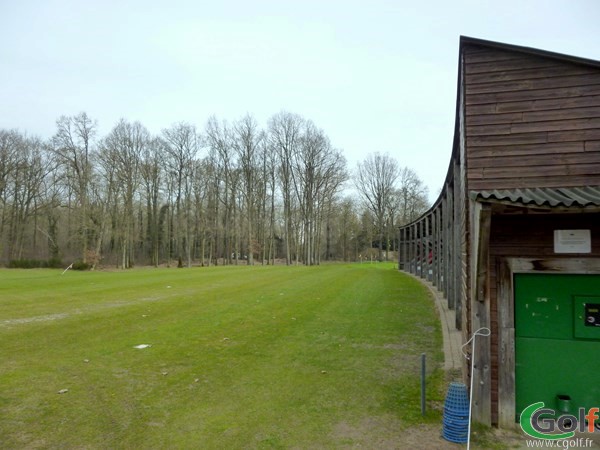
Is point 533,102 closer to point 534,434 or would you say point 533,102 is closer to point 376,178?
point 534,434

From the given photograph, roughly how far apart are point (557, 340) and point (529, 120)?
2765mm

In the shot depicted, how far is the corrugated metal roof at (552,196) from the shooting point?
4.02m

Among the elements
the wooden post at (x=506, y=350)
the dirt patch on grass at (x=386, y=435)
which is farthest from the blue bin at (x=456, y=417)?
the wooden post at (x=506, y=350)

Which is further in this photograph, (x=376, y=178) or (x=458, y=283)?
(x=376, y=178)

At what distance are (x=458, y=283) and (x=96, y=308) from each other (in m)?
10.7

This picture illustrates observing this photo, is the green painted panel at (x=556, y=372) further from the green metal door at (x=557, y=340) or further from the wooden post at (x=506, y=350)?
the wooden post at (x=506, y=350)

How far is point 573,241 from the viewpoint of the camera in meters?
4.89

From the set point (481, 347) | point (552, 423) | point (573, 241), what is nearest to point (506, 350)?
point (481, 347)

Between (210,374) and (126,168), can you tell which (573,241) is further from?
(126,168)

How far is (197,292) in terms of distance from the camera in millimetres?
17000

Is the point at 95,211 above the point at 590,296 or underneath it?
above

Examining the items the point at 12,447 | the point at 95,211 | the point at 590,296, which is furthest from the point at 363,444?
the point at 95,211

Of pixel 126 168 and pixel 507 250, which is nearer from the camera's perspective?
pixel 507 250

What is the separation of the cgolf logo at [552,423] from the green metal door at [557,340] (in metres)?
0.07
